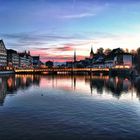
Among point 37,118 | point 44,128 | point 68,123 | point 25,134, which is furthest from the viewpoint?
point 37,118

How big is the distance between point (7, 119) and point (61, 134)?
324 inches

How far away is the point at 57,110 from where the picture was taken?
118 ft

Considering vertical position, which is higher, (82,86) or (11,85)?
(11,85)

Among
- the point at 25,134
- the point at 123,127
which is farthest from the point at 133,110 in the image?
the point at 25,134

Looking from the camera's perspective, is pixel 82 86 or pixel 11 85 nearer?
pixel 11 85

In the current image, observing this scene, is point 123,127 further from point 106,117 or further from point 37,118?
point 37,118

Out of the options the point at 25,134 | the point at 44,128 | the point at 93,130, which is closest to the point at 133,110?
the point at 93,130

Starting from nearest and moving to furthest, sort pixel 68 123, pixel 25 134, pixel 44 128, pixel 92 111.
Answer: pixel 25 134 < pixel 44 128 < pixel 68 123 < pixel 92 111

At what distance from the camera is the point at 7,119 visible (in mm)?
29656

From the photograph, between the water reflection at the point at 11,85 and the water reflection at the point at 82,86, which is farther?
the water reflection at the point at 82,86

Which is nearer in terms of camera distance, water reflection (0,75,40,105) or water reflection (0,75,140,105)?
water reflection (0,75,40,105)

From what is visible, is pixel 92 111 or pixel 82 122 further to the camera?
pixel 92 111

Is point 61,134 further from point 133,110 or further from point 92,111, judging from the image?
point 133,110

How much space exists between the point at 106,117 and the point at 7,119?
11417 millimetres
